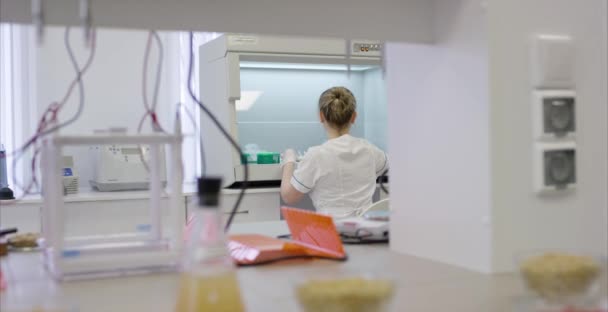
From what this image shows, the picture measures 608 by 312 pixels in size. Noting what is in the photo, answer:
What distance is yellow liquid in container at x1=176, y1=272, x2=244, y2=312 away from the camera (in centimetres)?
61

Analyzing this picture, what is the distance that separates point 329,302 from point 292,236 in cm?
74

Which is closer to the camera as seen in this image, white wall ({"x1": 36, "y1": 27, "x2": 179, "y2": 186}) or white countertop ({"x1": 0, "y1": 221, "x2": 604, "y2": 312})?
white countertop ({"x1": 0, "y1": 221, "x2": 604, "y2": 312})

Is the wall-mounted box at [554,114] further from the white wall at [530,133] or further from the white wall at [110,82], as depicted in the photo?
the white wall at [110,82]

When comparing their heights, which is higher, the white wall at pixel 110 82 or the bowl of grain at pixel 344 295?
the white wall at pixel 110 82

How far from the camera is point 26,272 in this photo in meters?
1.03

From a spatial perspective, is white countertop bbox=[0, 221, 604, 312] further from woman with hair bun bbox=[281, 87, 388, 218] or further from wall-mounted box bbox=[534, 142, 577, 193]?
woman with hair bun bbox=[281, 87, 388, 218]

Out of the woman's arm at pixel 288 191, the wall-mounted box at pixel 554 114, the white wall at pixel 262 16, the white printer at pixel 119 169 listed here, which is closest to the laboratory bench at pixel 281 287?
the wall-mounted box at pixel 554 114

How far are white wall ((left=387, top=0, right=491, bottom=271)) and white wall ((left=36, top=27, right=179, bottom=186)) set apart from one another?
8.85 ft

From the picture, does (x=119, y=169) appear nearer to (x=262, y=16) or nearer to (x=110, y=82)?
(x=110, y=82)

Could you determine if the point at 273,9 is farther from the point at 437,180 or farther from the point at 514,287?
the point at 514,287

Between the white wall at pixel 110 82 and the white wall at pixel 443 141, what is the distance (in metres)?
2.70

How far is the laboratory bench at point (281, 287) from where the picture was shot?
0.77 metres

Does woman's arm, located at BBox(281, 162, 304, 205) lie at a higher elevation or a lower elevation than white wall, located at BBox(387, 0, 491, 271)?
lower

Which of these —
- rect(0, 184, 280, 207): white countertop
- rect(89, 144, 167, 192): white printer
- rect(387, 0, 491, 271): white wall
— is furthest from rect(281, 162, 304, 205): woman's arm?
rect(387, 0, 491, 271): white wall
